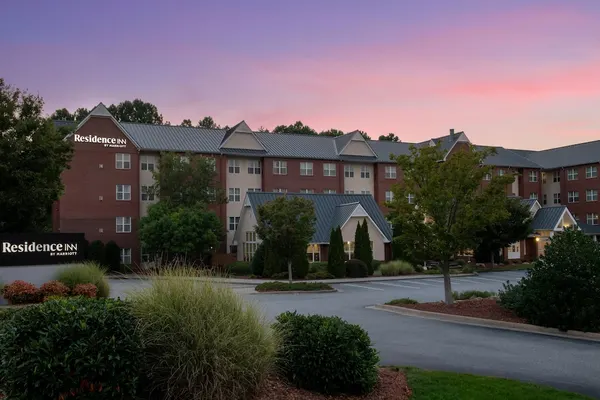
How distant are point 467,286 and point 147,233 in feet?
82.2

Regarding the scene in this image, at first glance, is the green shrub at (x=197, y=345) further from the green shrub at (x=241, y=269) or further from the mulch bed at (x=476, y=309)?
the green shrub at (x=241, y=269)

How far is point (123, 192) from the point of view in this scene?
1935 inches

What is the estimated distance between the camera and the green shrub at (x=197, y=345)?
662cm

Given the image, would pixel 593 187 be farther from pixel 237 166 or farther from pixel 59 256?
pixel 59 256

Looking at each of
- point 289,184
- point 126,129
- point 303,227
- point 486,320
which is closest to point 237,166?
point 289,184

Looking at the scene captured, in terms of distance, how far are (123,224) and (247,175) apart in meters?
12.9

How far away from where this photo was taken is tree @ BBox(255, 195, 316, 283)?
32.1m

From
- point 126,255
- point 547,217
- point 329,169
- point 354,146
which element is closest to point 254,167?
point 329,169

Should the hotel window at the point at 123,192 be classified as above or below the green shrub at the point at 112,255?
above

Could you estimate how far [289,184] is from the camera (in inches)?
2203

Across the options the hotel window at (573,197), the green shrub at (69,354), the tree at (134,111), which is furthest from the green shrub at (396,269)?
the tree at (134,111)

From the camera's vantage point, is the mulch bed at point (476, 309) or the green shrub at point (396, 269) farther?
the green shrub at point (396, 269)

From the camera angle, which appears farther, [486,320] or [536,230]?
[536,230]

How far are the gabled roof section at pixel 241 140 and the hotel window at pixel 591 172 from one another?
40115mm
